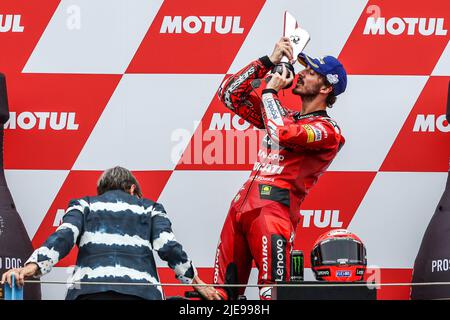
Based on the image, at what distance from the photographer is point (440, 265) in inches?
200

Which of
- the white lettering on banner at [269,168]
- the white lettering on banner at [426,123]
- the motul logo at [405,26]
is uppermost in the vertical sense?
the motul logo at [405,26]

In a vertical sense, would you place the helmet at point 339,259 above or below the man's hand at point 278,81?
below

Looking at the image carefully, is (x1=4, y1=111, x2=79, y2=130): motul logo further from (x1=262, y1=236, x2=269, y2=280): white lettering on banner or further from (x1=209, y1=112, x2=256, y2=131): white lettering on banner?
(x1=262, y1=236, x2=269, y2=280): white lettering on banner

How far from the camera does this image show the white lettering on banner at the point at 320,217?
537cm

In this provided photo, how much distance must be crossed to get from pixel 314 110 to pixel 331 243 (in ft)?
2.15

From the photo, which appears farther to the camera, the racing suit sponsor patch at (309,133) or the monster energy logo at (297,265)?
the racing suit sponsor patch at (309,133)

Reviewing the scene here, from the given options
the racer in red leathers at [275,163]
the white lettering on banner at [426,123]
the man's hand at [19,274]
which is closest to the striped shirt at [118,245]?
the man's hand at [19,274]

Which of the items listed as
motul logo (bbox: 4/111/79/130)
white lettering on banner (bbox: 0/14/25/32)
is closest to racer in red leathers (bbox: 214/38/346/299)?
motul logo (bbox: 4/111/79/130)

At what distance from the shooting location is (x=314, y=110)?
5023 millimetres

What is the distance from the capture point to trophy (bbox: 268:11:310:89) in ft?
16.3

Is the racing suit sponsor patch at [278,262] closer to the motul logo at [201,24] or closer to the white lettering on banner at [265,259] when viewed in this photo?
the white lettering on banner at [265,259]

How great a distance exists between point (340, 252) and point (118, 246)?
0.82m

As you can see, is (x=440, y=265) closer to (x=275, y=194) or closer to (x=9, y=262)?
(x=275, y=194)

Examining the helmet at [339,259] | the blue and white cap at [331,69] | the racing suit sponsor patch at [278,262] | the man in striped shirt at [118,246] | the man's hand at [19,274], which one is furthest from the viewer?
the blue and white cap at [331,69]
